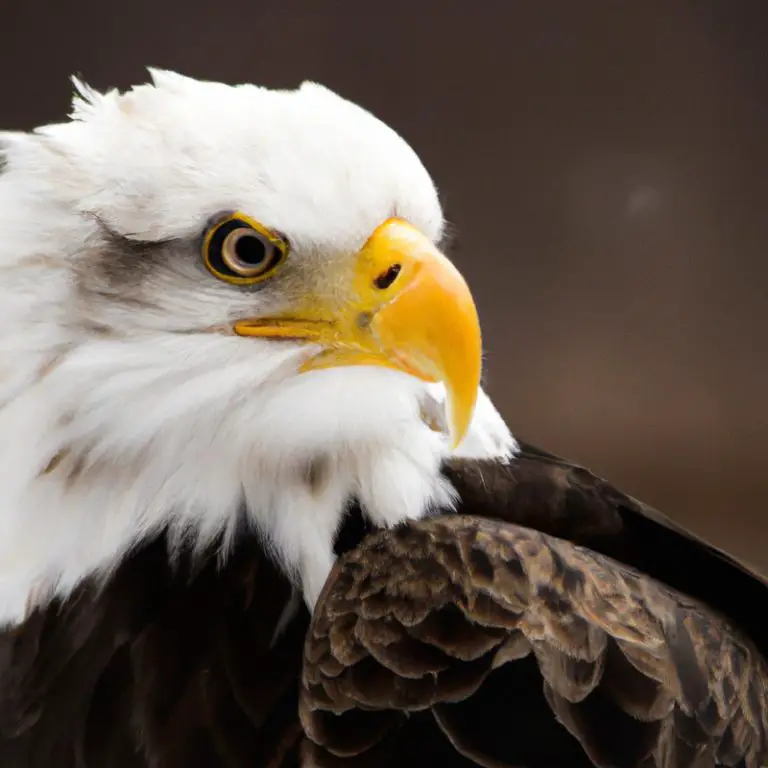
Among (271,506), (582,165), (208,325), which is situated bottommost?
(271,506)

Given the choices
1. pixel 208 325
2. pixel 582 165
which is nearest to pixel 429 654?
pixel 208 325

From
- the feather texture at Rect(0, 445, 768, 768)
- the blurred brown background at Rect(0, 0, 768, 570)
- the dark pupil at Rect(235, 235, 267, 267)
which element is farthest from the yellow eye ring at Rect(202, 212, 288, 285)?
the blurred brown background at Rect(0, 0, 768, 570)

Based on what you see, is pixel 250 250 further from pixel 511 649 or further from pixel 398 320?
pixel 511 649

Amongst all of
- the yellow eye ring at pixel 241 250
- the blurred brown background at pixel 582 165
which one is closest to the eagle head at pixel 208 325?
the yellow eye ring at pixel 241 250

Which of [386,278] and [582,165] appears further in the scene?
[582,165]

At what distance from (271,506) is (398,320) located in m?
0.22

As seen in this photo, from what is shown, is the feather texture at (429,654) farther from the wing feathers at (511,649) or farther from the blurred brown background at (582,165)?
the blurred brown background at (582,165)

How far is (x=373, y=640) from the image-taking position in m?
0.57

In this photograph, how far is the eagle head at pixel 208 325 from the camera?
62cm

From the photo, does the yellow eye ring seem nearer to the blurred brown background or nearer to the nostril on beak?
the nostril on beak

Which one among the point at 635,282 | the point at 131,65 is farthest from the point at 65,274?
the point at 635,282

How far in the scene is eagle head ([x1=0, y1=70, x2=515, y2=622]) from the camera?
0.62 meters

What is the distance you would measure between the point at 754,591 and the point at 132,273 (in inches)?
26.0

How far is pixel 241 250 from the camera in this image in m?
0.63
